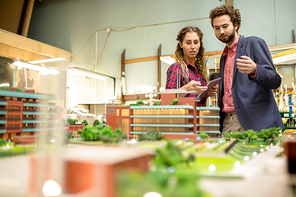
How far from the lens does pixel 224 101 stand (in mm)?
1857

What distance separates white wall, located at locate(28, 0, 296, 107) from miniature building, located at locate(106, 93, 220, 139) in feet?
15.7

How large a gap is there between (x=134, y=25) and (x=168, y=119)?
→ 624cm

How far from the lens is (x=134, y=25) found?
7.09 metres

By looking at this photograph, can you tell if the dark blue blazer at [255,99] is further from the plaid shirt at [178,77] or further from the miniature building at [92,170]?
the miniature building at [92,170]

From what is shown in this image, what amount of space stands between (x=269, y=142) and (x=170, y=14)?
6.15 m

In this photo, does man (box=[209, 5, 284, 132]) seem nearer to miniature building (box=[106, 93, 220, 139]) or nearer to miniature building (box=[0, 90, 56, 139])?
miniature building (box=[106, 93, 220, 139])

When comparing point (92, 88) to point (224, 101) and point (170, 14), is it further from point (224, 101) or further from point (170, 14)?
point (224, 101)

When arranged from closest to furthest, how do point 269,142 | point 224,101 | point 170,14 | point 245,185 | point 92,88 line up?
point 245,185
point 269,142
point 224,101
point 170,14
point 92,88

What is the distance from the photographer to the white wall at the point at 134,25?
551 centimetres

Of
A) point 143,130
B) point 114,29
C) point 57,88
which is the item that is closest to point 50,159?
point 57,88

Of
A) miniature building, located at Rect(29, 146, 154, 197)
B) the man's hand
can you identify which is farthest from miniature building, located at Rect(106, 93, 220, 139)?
miniature building, located at Rect(29, 146, 154, 197)

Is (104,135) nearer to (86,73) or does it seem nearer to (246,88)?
(246,88)

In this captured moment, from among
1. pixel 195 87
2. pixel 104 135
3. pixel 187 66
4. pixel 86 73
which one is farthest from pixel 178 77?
pixel 86 73

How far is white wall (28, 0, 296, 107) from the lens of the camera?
5.51 meters
